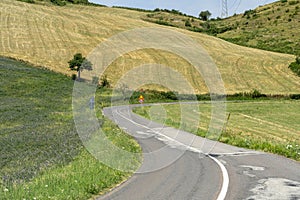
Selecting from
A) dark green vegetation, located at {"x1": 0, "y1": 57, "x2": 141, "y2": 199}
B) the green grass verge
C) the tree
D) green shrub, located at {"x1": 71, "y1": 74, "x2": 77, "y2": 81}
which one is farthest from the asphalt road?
the tree

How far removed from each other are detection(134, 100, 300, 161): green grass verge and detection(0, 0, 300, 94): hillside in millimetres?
22404

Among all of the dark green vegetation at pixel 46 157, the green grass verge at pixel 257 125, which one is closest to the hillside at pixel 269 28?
the green grass verge at pixel 257 125

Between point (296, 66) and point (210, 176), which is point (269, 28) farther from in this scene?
point (210, 176)

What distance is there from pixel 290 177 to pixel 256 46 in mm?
123470

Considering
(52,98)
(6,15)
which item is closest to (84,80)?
(52,98)

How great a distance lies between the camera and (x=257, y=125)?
133 ft

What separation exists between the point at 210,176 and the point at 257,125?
28.8 m

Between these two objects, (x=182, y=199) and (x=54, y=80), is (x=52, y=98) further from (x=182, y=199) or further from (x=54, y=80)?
(x=182, y=199)

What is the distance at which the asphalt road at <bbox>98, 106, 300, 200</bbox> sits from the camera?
10430 millimetres

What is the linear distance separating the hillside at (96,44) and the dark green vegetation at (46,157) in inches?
1432

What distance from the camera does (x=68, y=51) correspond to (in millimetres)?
89875

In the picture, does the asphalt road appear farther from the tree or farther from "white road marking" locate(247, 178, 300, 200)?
the tree

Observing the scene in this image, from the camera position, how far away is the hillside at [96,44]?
273 ft

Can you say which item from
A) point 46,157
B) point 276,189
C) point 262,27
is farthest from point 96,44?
point 276,189
